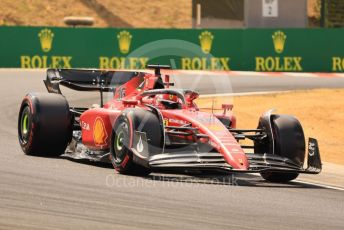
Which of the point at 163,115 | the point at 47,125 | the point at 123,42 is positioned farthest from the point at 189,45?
→ the point at 163,115

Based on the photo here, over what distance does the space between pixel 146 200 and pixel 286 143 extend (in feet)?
9.26

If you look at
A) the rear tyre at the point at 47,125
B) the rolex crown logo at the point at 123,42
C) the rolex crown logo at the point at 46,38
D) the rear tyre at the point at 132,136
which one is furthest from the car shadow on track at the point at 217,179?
the rolex crown logo at the point at 123,42

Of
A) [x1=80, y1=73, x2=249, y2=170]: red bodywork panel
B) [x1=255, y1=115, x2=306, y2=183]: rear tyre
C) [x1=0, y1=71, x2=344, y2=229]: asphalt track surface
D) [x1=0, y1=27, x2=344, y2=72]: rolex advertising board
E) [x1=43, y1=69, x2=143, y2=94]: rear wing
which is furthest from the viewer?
[x1=0, y1=27, x2=344, y2=72]: rolex advertising board

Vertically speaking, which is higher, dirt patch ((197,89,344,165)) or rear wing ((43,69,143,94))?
rear wing ((43,69,143,94))

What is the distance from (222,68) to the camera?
34.7 meters

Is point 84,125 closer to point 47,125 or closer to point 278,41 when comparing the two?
point 47,125

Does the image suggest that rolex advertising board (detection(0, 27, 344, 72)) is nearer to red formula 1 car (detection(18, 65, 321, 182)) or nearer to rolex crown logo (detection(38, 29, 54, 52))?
rolex crown logo (detection(38, 29, 54, 52))

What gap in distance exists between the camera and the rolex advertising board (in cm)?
3434

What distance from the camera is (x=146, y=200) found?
32.9 ft

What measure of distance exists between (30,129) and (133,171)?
233 centimetres

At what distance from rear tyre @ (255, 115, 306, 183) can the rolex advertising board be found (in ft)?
72.5

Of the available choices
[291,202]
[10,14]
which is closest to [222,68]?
[10,14]

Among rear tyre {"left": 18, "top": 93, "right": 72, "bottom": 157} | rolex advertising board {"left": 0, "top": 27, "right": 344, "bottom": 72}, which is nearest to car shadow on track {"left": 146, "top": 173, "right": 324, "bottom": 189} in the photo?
rear tyre {"left": 18, "top": 93, "right": 72, "bottom": 157}

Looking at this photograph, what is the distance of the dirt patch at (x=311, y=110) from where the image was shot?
722 inches
